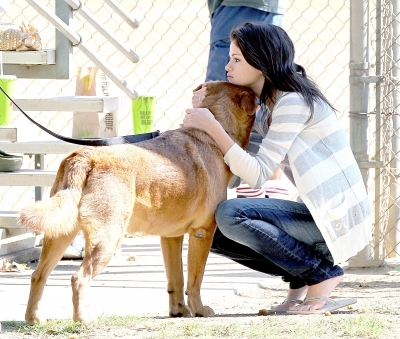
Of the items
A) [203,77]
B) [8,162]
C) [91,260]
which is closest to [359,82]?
[8,162]

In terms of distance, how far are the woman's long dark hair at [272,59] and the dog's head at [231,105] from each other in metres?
0.12

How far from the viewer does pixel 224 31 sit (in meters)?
5.20

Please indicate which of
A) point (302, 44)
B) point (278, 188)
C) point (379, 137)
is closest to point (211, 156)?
point (379, 137)

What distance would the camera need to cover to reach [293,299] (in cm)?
451

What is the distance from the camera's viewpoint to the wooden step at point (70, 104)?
→ 5160mm

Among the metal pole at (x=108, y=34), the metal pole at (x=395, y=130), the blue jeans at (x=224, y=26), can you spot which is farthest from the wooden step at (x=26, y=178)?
the metal pole at (x=395, y=130)

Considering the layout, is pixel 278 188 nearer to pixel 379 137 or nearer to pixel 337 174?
pixel 379 137

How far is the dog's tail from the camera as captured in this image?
352 cm

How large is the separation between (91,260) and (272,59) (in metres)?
1.35

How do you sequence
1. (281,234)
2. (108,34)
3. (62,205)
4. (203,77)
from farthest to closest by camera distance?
(203,77) < (108,34) < (281,234) < (62,205)

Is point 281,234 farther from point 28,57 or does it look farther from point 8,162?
point 8,162

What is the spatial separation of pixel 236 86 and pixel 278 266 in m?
0.93

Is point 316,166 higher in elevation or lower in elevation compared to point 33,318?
higher

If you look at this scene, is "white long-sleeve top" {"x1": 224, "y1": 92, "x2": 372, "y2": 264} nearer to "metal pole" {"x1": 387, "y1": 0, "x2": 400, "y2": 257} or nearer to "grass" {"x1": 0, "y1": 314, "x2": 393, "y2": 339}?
"grass" {"x1": 0, "y1": 314, "x2": 393, "y2": 339}
